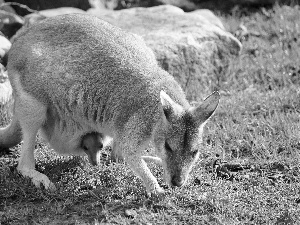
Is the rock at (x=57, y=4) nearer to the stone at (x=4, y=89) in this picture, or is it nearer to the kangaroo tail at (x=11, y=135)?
the stone at (x=4, y=89)

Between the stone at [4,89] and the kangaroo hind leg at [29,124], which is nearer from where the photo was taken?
the kangaroo hind leg at [29,124]

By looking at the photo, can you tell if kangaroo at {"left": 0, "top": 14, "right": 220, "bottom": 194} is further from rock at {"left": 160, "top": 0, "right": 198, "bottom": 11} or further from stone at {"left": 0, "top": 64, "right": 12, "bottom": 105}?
rock at {"left": 160, "top": 0, "right": 198, "bottom": 11}

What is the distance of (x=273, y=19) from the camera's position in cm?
1022

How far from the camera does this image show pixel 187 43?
8.31 meters

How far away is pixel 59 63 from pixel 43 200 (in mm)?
1252

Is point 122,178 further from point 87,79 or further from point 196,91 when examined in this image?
point 196,91

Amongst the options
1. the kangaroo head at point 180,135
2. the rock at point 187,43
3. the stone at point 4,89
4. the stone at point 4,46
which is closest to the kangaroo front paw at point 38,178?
the kangaroo head at point 180,135

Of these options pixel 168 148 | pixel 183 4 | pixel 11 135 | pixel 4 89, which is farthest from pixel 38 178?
pixel 183 4

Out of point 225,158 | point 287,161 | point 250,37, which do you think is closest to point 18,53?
point 225,158

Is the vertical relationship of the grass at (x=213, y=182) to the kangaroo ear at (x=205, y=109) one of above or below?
below

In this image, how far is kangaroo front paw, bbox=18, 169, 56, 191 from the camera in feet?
19.2

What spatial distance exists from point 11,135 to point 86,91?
3.22ft

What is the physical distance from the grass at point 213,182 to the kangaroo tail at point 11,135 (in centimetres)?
17

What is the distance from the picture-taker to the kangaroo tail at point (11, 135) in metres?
6.39
